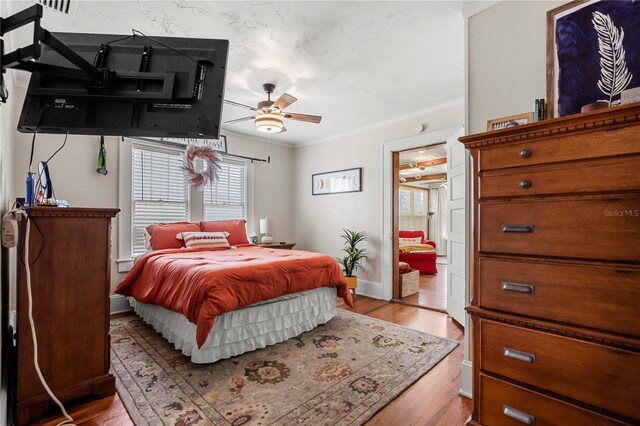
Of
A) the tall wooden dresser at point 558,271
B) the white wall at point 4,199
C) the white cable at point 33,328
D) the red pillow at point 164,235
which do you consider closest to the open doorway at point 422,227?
the tall wooden dresser at point 558,271

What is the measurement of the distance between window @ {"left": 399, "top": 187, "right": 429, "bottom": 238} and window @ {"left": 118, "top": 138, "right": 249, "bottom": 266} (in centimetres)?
647

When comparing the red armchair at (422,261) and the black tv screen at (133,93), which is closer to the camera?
the black tv screen at (133,93)

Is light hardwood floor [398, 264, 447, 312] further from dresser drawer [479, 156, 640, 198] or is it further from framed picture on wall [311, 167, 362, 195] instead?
dresser drawer [479, 156, 640, 198]

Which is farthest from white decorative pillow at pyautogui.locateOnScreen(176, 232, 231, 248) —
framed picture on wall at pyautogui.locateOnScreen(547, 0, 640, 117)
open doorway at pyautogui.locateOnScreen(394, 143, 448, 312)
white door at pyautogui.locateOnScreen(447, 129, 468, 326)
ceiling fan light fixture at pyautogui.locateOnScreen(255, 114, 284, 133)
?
framed picture on wall at pyautogui.locateOnScreen(547, 0, 640, 117)

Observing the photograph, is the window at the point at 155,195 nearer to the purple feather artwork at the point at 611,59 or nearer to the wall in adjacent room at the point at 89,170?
the wall in adjacent room at the point at 89,170

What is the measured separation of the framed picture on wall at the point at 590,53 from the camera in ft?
4.77

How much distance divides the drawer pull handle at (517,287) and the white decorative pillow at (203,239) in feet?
10.7

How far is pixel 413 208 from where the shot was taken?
10086 mm

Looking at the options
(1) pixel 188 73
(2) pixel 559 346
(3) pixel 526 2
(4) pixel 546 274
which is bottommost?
(2) pixel 559 346

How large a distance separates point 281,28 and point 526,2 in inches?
64.4

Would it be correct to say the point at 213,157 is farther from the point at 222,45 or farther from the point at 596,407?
the point at 596,407

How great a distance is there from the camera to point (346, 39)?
2.40m

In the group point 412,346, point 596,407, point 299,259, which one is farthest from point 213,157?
point 596,407

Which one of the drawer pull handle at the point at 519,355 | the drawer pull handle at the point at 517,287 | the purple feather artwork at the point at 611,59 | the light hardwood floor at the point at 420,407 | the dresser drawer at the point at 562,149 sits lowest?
the light hardwood floor at the point at 420,407
